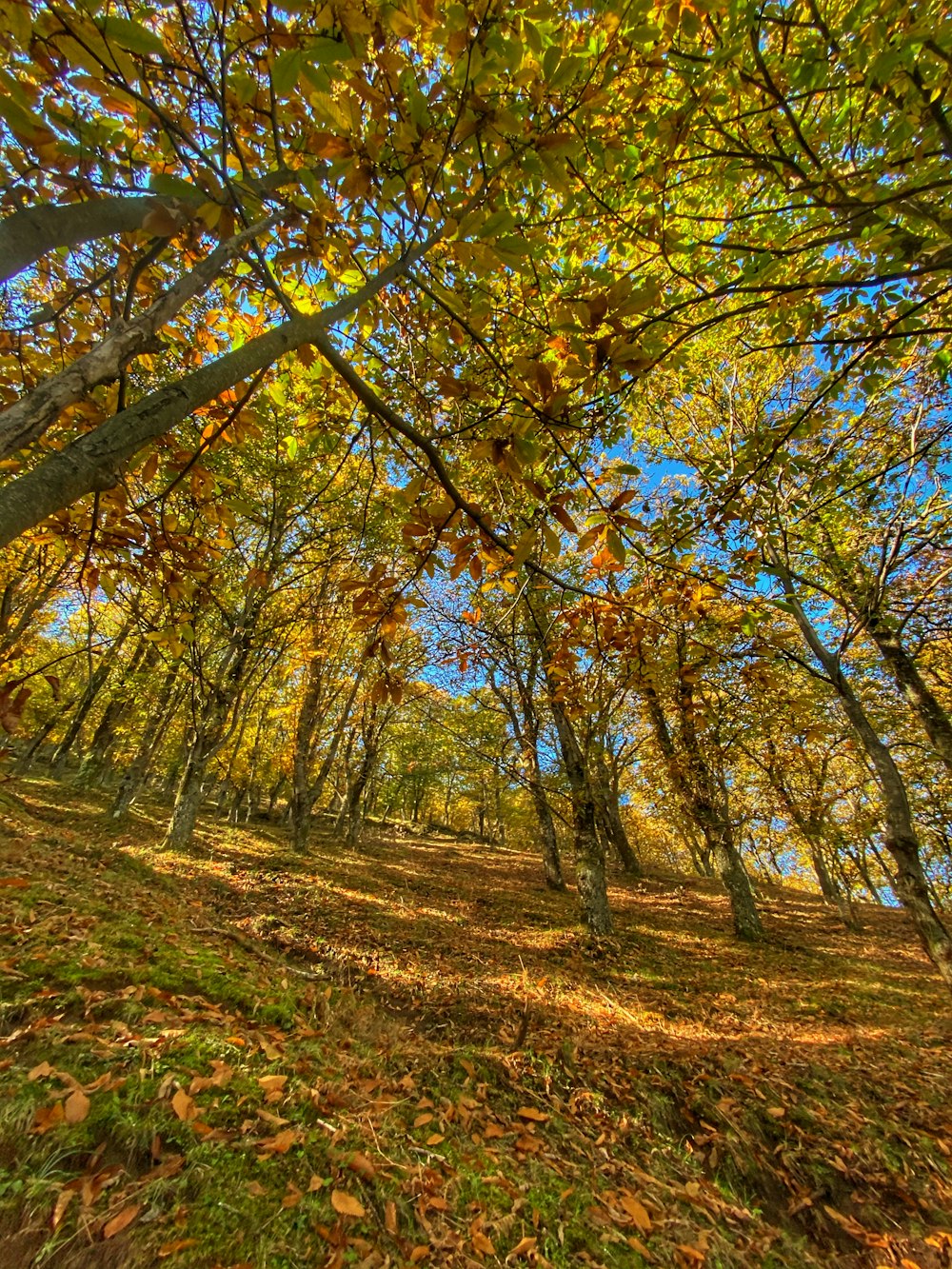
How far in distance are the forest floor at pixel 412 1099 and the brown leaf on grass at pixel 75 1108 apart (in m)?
0.01

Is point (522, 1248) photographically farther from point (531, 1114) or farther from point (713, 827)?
point (713, 827)

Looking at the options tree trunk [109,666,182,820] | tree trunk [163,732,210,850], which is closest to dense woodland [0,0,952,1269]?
tree trunk [163,732,210,850]

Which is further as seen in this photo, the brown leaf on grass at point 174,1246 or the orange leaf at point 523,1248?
the orange leaf at point 523,1248

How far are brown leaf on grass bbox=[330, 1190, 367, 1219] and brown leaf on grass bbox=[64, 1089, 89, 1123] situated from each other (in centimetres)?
116

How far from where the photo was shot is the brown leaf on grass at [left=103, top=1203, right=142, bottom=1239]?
172cm

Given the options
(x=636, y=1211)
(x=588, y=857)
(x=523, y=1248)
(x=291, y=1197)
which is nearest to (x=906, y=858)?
(x=636, y=1211)

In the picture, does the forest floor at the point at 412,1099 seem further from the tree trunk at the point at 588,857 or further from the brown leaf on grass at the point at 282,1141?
the tree trunk at the point at 588,857

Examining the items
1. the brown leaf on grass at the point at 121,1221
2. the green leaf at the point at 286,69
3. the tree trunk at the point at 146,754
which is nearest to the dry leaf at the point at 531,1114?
the brown leaf on grass at the point at 121,1221

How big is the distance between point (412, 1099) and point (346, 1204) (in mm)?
1286

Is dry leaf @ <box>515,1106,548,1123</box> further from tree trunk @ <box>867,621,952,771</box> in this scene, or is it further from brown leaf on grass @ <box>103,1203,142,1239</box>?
tree trunk @ <box>867,621,952,771</box>

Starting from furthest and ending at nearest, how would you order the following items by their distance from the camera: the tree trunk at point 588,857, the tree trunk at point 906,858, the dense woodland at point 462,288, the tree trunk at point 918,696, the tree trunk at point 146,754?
the tree trunk at point 146,754
the tree trunk at point 588,857
the tree trunk at point 918,696
the tree trunk at point 906,858
the dense woodland at point 462,288

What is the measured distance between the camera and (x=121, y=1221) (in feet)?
A: 5.80

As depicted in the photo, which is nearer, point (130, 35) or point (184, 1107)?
point (130, 35)

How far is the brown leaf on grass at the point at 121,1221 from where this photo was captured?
1.72 m
